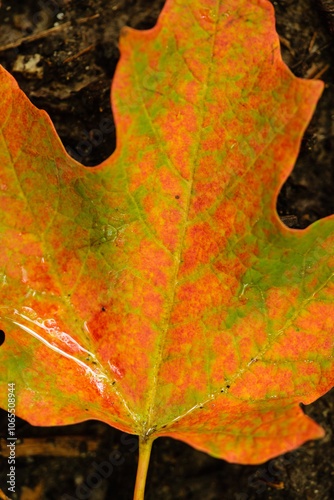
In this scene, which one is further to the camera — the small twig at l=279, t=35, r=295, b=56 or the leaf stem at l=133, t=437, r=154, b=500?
the small twig at l=279, t=35, r=295, b=56

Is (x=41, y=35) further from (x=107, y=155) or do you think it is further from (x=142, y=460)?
(x=142, y=460)

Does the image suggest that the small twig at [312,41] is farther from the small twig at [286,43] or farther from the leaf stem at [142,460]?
the leaf stem at [142,460]

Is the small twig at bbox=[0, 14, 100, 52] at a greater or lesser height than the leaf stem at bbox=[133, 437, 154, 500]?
greater

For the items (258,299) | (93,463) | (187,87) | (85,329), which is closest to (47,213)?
(85,329)

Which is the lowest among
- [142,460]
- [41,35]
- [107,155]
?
[142,460]

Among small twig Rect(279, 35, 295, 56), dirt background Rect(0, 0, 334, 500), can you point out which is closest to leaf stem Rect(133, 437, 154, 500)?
dirt background Rect(0, 0, 334, 500)

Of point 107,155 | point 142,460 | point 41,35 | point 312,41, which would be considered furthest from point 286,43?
point 142,460

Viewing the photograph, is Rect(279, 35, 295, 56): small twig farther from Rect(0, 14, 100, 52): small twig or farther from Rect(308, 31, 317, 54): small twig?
Rect(0, 14, 100, 52): small twig

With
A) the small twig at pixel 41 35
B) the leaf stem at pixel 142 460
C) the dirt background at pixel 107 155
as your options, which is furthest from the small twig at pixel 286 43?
the leaf stem at pixel 142 460
